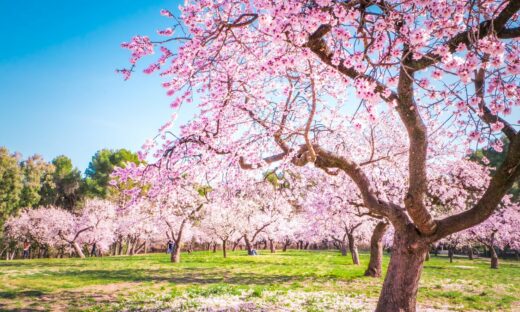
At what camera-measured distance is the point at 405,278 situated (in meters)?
7.15

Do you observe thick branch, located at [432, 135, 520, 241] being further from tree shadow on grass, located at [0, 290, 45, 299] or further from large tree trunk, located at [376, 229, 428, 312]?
tree shadow on grass, located at [0, 290, 45, 299]

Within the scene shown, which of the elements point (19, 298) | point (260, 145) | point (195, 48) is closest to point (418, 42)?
point (195, 48)

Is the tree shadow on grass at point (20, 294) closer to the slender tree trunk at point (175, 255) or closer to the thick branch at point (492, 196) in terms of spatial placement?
the thick branch at point (492, 196)

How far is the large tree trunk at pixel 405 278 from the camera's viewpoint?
708 centimetres

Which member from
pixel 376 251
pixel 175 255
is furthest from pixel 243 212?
pixel 376 251

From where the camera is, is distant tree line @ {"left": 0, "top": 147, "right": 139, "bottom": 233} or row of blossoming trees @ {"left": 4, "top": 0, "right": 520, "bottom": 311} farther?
distant tree line @ {"left": 0, "top": 147, "right": 139, "bottom": 233}

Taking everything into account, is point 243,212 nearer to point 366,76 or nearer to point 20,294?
point 20,294

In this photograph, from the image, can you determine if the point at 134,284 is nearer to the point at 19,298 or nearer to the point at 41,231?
the point at 19,298

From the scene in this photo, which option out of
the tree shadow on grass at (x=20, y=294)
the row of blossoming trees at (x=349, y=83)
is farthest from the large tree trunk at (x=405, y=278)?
the tree shadow on grass at (x=20, y=294)

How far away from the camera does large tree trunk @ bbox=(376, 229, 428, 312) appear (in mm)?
7078

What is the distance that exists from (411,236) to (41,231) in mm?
47297

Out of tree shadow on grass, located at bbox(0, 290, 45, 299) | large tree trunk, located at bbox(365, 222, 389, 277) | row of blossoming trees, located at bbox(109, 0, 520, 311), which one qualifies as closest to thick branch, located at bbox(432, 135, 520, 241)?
row of blossoming trees, located at bbox(109, 0, 520, 311)

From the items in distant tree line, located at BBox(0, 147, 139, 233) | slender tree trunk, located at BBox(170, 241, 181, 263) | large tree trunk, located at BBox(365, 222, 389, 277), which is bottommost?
slender tree trunk, located at BBox(170, 241, 181, 263)

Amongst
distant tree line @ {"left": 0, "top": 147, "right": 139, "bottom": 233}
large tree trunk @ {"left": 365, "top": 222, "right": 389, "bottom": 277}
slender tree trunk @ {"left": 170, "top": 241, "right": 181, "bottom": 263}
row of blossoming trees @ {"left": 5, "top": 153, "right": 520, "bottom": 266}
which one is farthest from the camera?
distant tree line @ {"left": 0, "top": 147, "right": 139, "bottom": 233}
